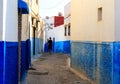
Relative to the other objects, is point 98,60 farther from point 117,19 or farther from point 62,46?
point 62,46

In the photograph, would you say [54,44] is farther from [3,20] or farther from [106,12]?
[3,20]

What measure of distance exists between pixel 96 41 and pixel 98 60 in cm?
87

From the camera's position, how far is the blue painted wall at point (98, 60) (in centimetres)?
1242

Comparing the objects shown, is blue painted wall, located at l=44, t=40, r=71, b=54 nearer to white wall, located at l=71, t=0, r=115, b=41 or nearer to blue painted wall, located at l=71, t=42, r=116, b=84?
white wall, located at l=71, t=0, r=115, b=41

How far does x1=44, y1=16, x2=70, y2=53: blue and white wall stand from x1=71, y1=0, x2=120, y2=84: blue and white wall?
22687mm

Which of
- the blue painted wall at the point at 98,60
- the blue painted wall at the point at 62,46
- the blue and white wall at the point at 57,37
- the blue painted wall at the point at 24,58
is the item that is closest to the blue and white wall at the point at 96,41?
the blue painted wall at the point at 98,60

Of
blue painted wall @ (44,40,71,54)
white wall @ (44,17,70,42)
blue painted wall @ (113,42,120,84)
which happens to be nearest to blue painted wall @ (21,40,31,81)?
blue painted wall @ (113,42,120,84)

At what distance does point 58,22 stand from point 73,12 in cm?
3654

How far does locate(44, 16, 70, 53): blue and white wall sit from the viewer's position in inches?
1785

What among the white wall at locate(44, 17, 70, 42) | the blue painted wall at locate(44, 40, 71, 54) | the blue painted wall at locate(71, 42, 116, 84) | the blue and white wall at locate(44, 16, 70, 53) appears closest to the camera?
the blue painted wall at locate(71, 42, 116, 84)

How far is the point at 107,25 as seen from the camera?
13.5 meters

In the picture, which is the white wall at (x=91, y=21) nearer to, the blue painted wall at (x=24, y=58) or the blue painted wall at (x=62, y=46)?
the blue painted wall at (x=24, y=58)

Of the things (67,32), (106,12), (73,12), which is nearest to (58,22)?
(67,32)

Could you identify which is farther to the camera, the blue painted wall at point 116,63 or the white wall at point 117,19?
the white wall at point 117,19
